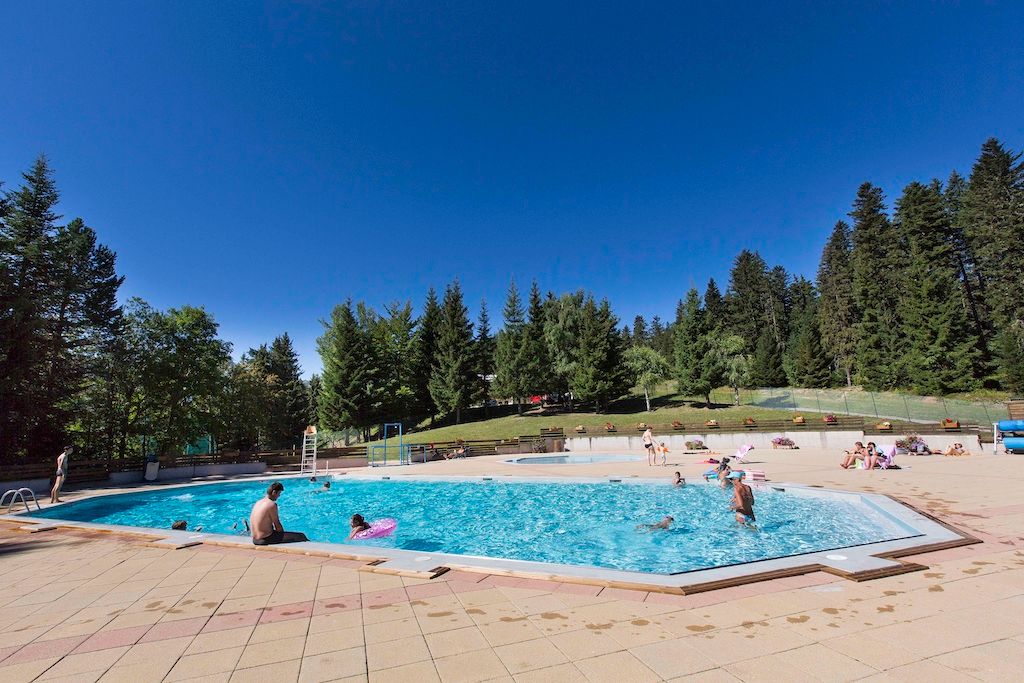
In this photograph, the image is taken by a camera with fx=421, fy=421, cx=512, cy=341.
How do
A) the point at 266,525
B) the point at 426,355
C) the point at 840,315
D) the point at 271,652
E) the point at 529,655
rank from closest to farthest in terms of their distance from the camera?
1. the point at 529,655
2. the point at 271,652
3. the point at 266,525
4. the point at 426,355
5. the point at 840,315

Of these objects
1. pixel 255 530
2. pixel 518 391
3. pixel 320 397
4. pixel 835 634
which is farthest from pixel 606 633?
pixel 320 397

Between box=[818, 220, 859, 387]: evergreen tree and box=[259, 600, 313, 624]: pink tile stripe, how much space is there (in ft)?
205

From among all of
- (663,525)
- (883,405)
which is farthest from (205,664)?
(883,405)

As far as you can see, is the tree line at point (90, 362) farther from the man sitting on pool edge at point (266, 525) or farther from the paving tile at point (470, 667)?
the paving tile at point (470, 667)

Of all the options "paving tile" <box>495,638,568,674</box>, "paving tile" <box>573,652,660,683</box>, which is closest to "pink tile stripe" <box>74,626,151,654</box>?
"paving tile" <box>495,638,568,674</box>

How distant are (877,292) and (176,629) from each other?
61.6m

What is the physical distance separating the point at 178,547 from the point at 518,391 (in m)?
38.9

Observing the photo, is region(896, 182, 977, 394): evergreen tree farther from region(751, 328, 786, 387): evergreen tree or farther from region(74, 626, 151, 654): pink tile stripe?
region(74, 626, 151, 654): pink tile stripe

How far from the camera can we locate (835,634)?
3.54 meters

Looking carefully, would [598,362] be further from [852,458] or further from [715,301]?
[715,301]

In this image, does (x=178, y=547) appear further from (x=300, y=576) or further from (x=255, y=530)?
(x=300, y=576)

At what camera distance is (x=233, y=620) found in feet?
13.7

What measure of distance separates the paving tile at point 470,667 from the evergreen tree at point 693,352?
44672mm

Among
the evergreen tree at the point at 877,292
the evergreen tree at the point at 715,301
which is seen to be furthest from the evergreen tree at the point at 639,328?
the evergreen tree at the point at 877,292
